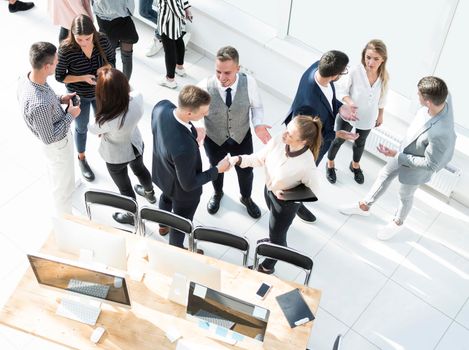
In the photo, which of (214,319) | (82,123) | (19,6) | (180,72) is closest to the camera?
(214,319)

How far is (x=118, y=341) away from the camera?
371 cm

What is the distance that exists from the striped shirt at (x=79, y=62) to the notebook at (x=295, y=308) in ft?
8.13

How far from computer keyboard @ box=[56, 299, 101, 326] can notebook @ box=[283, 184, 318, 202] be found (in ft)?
5.07

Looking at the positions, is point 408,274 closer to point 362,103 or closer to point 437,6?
point 362,103

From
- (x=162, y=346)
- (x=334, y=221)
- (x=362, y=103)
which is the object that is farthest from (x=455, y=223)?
(x=162, y=346)

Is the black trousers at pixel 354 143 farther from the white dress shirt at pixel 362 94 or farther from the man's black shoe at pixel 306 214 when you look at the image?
the man's black shoe at pixel 306 214

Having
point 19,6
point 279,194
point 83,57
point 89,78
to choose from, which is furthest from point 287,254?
point 19,6

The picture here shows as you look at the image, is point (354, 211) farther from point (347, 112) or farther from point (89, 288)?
point (89, 288)

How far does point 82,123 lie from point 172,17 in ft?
4.70

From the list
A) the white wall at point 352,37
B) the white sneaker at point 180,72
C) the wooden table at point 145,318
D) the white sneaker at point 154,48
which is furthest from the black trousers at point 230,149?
the white sneaker at point 154,48

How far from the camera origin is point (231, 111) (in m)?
4.35

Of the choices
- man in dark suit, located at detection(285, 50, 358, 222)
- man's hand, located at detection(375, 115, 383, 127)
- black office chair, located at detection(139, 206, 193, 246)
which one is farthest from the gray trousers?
black office chair, located at detection(139, 206, 193, 246)

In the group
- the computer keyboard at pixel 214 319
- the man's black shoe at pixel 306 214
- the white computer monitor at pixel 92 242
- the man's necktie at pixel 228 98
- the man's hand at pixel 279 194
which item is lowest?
the man's black shoe at pixel 306 214

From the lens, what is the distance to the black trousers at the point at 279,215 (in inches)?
170
